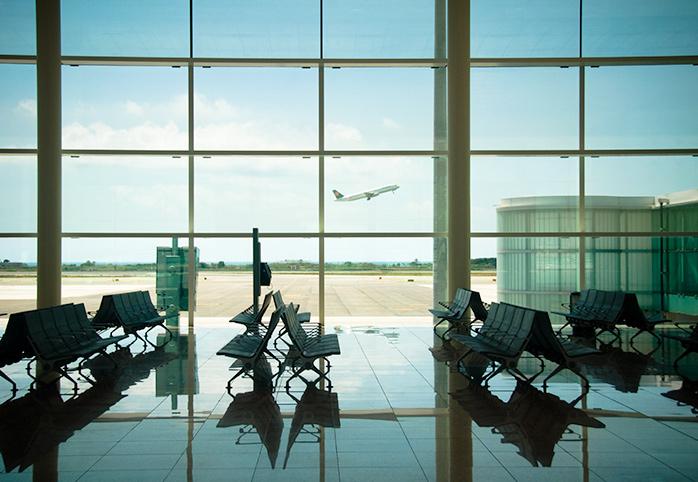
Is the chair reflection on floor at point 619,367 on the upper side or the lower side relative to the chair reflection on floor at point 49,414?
lower

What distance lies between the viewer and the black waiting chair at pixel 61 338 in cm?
634

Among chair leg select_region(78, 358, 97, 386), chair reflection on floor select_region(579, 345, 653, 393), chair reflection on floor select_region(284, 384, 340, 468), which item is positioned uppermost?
chair reflection on floor select_region(284, 384, 340, 468)

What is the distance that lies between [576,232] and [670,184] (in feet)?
7.48

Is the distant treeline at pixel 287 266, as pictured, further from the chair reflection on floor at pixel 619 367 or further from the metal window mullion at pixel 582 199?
the chair reflection on floor at pixel 619 367

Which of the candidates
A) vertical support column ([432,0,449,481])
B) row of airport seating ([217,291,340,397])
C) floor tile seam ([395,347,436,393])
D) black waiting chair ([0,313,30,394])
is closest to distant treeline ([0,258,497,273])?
vertical support column ([432,0,449,481])

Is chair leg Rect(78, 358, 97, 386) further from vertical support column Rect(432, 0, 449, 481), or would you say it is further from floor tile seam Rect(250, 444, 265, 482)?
vertical support column Rect(432, 0, 449, 481)

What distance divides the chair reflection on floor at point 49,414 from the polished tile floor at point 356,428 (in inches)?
0.7

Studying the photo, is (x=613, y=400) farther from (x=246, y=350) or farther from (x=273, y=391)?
(x=246, y=350)

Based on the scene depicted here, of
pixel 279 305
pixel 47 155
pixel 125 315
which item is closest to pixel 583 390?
pixel 279 305

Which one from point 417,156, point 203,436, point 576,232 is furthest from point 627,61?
point 203,436

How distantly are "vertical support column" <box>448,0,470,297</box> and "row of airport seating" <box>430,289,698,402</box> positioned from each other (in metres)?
1.82

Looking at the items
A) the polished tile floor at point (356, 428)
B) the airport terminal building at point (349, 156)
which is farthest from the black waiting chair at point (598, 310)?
the polished tile floor at point (356, 428)

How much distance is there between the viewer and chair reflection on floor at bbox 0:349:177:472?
14.2 feet

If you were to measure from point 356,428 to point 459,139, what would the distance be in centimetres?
829
